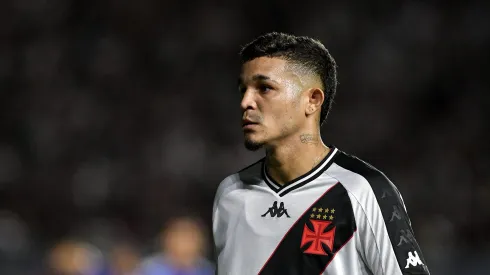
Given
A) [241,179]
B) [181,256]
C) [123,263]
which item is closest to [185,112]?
[123,263]

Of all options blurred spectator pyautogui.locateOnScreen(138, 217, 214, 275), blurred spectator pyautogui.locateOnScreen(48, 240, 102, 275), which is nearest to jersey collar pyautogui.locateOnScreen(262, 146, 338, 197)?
blurred spectator pyautogui.locateOnScreen(138, 217, 214, 275)

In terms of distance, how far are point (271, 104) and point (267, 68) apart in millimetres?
126

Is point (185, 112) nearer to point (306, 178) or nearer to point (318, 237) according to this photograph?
point (306, 178)

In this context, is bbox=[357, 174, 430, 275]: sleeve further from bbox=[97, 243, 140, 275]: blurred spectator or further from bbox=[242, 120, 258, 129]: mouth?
bbox=[97, 243, 140, 275]: blurred spectator

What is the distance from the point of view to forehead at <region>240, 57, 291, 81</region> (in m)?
2.70

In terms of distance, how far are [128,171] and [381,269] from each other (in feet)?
23.1

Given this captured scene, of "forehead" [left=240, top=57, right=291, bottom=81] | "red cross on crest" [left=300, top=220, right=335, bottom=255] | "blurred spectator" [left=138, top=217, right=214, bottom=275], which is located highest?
"forehead" [left=240, top=57, right=291, bottom=81]

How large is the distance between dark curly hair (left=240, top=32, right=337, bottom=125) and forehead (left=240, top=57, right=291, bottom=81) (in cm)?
2

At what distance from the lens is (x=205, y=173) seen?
9.50 meters

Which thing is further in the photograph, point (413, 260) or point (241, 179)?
point (241, 179)

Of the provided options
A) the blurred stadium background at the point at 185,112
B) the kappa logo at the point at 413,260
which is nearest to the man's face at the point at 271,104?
the kappa logo at the point at 413,260

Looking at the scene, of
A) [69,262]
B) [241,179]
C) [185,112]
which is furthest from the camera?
[185,112]

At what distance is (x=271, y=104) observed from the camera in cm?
268

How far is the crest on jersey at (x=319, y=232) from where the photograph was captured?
2.54m
